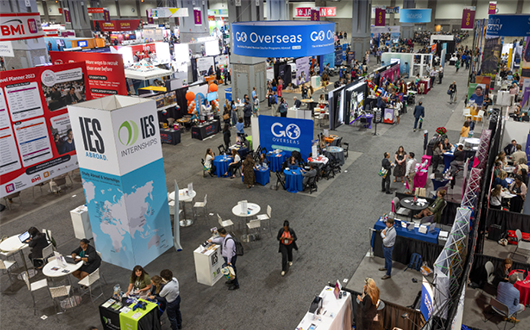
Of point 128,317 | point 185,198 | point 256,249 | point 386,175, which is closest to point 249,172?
point 185,198

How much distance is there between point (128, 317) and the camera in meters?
5.83

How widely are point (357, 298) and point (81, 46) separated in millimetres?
29840

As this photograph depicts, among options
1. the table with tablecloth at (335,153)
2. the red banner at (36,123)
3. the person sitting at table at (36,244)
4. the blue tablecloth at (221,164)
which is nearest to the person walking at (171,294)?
the person sitting at table at (36,244)

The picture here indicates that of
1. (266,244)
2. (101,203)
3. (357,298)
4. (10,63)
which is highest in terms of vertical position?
(10,63)

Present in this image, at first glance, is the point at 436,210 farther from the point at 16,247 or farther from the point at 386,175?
the point at 16,247

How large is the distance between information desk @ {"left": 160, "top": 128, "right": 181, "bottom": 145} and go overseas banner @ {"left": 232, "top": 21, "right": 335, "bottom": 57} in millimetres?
8969

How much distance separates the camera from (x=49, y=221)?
10.1m

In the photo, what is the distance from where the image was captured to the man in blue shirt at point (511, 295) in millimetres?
6203

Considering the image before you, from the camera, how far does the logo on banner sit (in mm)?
7196

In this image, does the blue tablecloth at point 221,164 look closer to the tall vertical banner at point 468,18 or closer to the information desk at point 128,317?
the information desk at point 128,317

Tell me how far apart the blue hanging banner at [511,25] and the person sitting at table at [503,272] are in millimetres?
9466

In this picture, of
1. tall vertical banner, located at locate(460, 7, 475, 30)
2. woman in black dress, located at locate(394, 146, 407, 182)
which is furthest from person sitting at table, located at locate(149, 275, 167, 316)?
tall vertical banner, located at locate(460, 7, 475, 30)

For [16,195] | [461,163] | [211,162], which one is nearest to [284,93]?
[211,162]

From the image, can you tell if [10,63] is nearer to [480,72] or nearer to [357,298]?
[357,298]
